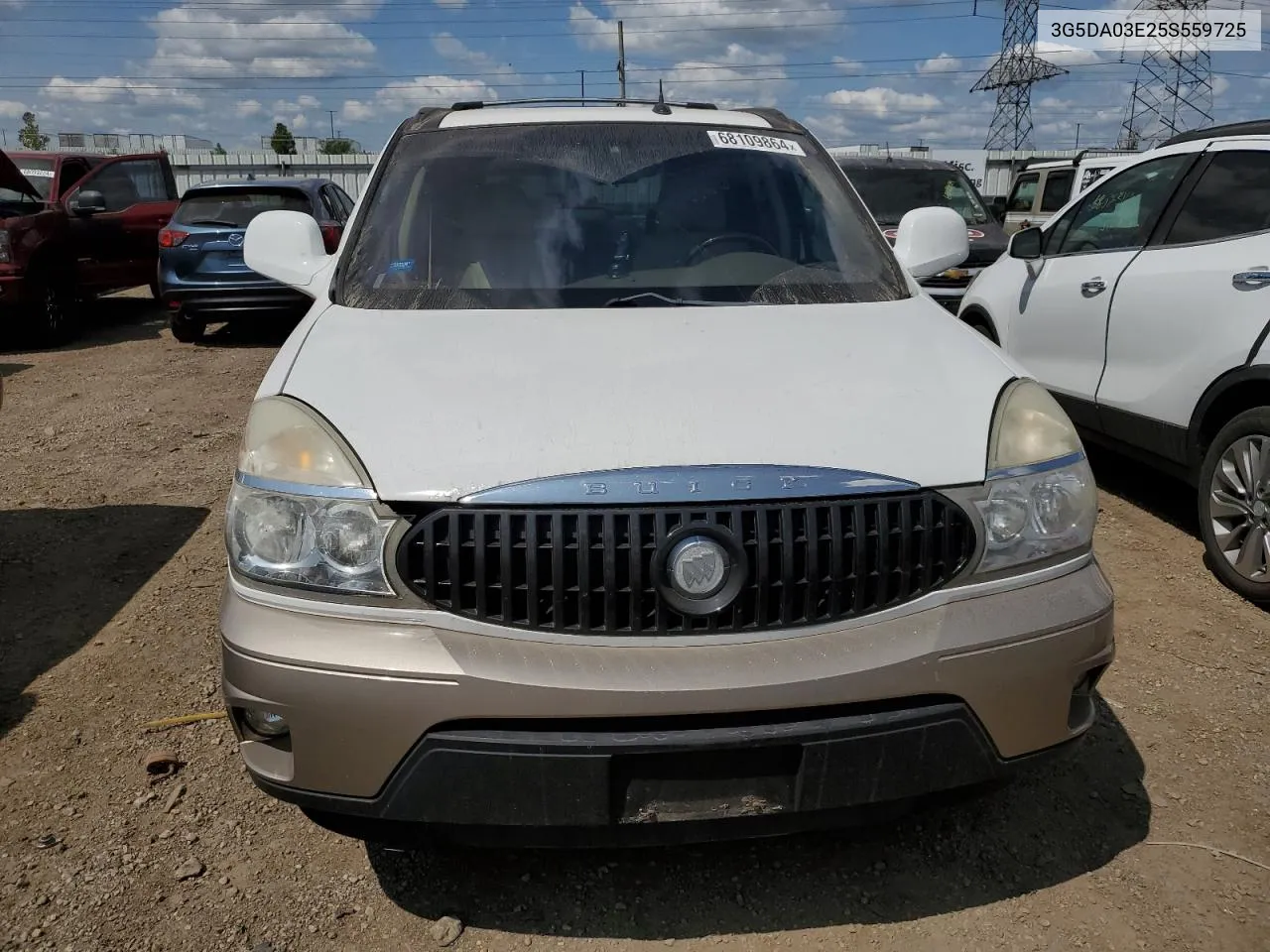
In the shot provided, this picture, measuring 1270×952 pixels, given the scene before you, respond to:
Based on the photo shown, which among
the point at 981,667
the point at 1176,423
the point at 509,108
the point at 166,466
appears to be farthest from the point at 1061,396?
the point at 166,466

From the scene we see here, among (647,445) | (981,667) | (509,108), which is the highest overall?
(509,108)

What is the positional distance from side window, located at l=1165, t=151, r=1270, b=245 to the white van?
8190 millimetres

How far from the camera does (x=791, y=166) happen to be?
3502 mm

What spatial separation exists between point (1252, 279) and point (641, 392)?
293 centimetres

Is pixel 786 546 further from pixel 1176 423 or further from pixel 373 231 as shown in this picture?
pixel 1176 423

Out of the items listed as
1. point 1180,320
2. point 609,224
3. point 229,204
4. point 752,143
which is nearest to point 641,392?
point 609,224

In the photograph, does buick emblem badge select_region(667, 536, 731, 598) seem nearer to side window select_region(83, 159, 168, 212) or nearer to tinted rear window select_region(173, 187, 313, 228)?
tinted rear window select_region(173, 187, 313, 228)

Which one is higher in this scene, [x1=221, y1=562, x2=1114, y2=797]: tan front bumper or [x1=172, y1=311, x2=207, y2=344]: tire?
[x1=221, y1=562, x2=1114, y2=797]: tan front bumper

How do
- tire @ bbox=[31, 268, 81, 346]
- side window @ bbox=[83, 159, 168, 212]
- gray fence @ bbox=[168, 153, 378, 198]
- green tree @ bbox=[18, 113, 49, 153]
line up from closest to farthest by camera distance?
1. tire @ bbox=[31, 268, 81, 346]
2. side window @ bbox=[83, 159, 168, 212]
3. gray fence @ bbox=[168, 153, 378, 198]
4. green tree @ bbox=[18, 113, 49, 153]

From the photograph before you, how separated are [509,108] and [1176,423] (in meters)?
3.00

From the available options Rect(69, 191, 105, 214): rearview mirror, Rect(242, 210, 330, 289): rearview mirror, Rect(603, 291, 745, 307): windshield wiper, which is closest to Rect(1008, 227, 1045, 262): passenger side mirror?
Rect(603, 291, 745, 307): windshield wiper

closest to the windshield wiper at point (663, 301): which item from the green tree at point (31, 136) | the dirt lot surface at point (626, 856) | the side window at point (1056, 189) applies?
the dirt lot surface at point (626, 856)

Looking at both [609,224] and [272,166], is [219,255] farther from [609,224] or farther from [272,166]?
[272,166]

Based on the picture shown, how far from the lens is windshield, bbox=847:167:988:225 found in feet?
34.9
